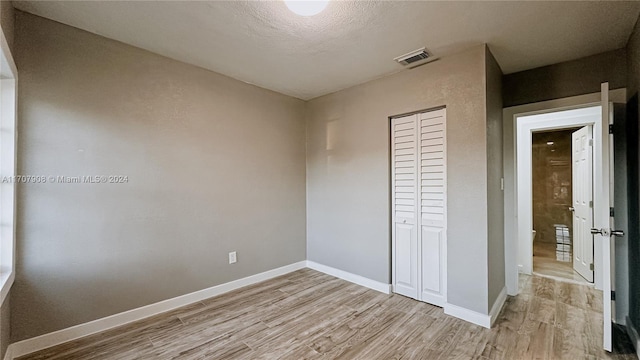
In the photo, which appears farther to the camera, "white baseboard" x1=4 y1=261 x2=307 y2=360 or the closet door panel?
the closet door panel

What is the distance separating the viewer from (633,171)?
2.33m

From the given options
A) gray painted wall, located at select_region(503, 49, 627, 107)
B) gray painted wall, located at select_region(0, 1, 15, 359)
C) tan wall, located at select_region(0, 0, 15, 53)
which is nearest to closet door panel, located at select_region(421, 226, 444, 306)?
gray painted wall, located at select_region(503, 49, 627, 107)

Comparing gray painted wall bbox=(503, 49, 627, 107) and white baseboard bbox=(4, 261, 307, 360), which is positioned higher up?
gray painted wall bbox=(503, 49, 627, 107)

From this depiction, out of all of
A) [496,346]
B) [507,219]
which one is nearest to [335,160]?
[507,219]

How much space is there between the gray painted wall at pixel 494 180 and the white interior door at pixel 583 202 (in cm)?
166

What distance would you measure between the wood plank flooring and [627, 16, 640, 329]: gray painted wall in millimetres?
416

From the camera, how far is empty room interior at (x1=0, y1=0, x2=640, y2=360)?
2.02 meters

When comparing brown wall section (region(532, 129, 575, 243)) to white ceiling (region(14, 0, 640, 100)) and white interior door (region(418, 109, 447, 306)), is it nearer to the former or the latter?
white ceiling (region(14, 0, 640, 100))

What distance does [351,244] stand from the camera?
140 inches

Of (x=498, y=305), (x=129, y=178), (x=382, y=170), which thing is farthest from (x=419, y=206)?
(x=129, y=178)

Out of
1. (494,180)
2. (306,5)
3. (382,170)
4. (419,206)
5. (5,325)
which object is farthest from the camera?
(382,170)

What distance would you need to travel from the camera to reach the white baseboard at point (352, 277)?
3.20m

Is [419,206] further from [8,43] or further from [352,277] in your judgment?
[8,43]

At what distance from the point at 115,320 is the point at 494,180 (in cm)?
385
